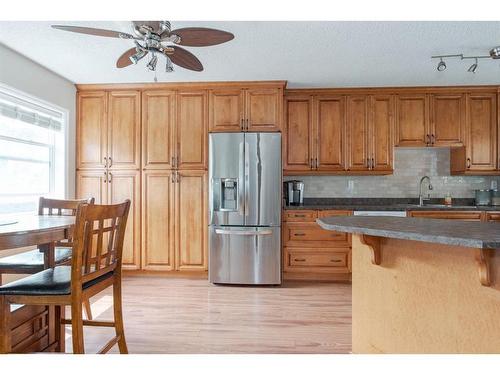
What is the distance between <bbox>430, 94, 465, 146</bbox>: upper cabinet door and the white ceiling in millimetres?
219

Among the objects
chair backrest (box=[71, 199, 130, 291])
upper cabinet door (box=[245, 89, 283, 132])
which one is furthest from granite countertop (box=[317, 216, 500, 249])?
upper cabinet door (box=[245, 89, 283, 132])

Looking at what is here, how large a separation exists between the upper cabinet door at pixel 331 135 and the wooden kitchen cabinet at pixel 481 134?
1.49 meters

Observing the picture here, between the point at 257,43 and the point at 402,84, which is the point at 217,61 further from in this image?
the point at 402,84

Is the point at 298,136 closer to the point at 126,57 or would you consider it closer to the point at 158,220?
the point at 158,220

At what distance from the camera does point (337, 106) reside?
3912mm

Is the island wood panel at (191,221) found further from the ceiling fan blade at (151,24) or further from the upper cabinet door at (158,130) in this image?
the ceiling fan blade at (151,24)

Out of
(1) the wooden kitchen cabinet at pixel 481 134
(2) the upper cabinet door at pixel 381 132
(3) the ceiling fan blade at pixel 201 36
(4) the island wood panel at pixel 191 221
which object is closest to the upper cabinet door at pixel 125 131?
(4) the island wood panel at pixel 191 221

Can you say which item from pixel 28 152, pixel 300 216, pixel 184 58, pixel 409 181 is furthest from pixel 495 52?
pixel 28 152

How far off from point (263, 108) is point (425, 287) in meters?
2.71

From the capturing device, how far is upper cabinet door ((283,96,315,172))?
3.91 metres

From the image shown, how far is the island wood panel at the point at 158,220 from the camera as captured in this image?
3707mm

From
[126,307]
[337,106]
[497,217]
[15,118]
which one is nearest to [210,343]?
[126,307]

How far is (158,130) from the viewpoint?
375 centimetres
